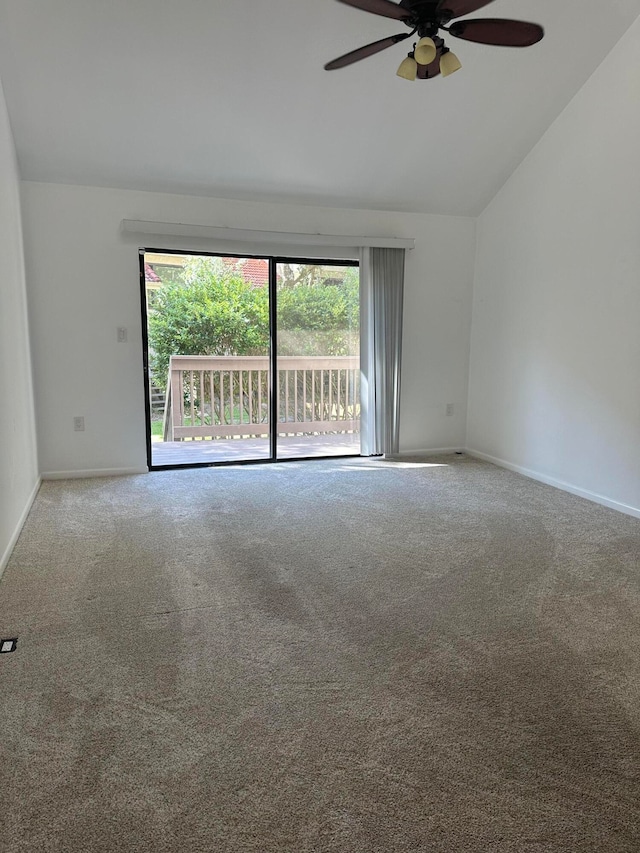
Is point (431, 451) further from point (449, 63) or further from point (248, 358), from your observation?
point (449, 63)

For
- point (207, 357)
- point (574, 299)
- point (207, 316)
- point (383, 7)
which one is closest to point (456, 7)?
point (383, 7)

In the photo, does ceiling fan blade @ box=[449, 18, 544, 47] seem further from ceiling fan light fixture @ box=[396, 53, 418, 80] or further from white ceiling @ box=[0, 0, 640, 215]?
white ceiling @ box=[0, 0, 640, 215]

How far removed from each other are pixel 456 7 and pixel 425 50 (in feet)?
0.62

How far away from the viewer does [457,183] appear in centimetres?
460

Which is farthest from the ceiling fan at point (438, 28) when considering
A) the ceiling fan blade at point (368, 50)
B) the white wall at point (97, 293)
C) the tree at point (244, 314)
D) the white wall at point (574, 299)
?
the tree at point (244, 314)

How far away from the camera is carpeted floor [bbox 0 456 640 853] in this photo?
4.17 ft

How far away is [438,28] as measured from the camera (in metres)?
2.32

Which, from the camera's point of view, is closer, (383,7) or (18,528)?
(383,7)

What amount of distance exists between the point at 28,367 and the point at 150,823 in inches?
131

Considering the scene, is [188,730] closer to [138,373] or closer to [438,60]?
[438,60]

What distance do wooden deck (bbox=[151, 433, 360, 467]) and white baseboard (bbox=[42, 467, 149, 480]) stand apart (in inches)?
11.2

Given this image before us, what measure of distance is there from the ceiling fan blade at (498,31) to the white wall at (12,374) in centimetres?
251

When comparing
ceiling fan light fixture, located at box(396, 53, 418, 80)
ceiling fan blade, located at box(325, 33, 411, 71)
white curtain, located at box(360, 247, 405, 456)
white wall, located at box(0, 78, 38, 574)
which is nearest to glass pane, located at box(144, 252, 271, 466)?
white curtain, located at box(360, 247, 405, 456)

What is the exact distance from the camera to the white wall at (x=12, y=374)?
279 centimetres
